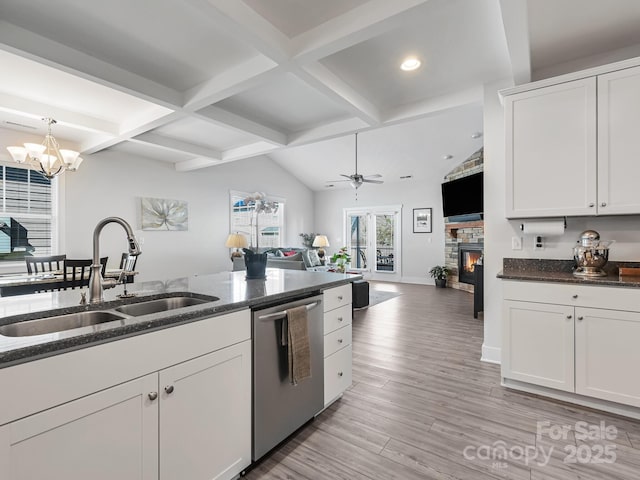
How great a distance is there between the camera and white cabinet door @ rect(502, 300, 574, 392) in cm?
229

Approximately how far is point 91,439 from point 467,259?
24.0 ft

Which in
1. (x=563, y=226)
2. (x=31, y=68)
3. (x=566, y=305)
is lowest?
(x=566, y=305)

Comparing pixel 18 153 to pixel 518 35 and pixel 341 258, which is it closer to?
pixel 341 258

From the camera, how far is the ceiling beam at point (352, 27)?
1.96m

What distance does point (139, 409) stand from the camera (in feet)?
A: 3.88

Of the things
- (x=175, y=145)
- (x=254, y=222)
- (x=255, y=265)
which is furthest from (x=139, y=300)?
(x=254, y=222)

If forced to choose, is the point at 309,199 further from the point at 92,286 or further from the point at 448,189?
the point at 92,286

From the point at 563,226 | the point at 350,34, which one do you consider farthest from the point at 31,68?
the point at 563,226

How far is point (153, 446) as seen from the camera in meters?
1.23

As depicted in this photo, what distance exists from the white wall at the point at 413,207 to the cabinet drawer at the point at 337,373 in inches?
257

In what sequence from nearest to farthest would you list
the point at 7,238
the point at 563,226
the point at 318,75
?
the point at 563,226 < the point at 318,75 < the point at 7,238

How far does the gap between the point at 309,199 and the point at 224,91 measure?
7378mm

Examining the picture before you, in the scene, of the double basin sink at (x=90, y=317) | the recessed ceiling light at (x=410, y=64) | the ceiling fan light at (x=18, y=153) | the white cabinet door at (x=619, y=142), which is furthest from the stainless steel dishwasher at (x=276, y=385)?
the ceiling fan light at (x=18, y=153)

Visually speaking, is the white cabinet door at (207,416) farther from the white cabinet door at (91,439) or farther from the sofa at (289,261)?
the sofa at (289,261)
